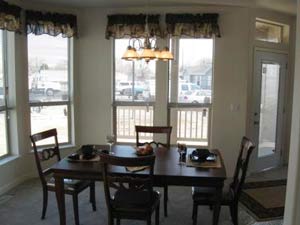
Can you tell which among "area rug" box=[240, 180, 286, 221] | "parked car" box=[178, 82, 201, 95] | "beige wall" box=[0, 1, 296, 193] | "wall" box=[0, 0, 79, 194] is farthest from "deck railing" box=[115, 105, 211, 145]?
"wall" box=[0, 0, 79, 194]

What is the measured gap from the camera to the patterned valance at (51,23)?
4348 millimetres

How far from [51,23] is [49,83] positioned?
2.99 ft

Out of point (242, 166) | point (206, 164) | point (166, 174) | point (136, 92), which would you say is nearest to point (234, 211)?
→ point (242, 166)

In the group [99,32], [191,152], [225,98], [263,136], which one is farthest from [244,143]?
[99,32]

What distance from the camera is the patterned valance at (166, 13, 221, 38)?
14.7 feet

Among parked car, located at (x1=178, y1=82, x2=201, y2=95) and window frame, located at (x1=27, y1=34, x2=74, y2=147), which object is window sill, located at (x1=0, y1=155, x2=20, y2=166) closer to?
window frame, located at (x1=27, y1=34, x2=74, y2=147)

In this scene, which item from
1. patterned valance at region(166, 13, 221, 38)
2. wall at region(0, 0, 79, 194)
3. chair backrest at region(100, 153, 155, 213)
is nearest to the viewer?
chair backrest at region(100, 153, 155, 213)

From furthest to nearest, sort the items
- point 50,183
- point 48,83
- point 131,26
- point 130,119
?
point 130,119
point 48,83
point 131,26
point 50,183

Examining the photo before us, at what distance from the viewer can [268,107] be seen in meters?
5.21

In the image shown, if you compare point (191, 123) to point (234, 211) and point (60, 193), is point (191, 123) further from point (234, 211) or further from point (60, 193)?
point (60, 193)

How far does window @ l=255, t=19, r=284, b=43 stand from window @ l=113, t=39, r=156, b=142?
1793mm

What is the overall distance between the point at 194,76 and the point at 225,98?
0.59 meters

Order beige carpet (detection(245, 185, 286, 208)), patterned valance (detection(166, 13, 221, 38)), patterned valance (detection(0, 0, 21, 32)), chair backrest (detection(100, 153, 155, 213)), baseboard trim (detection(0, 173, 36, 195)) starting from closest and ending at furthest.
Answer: chair backrest (detection(100, 153, 155, 213)) → patterned valance (detection(0, 0, 21, 32)) → beige carpet (detection(245, 185, 286, 208)) → baseboard trim (detection(0, 173, 36, 195)) → patterned valance (detection(166, 13, 221, 38))

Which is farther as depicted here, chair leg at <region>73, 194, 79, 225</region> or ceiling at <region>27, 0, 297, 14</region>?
ceiling at <region>27, 0, 297, 14</region>
